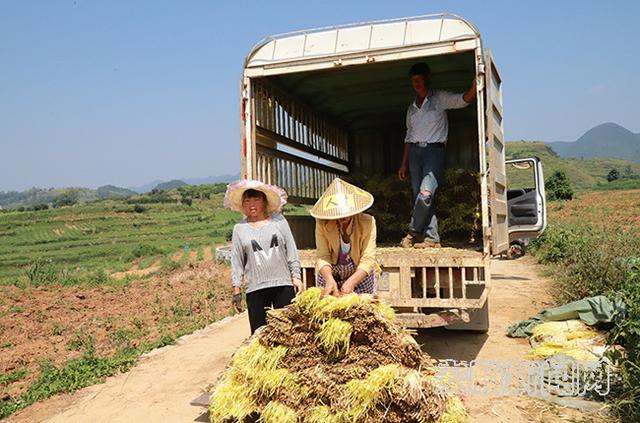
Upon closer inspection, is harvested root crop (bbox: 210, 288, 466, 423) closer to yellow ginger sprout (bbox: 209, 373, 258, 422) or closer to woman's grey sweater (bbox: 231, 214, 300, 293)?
yellow ginger sprout (bbox: 209, 373, 258, 422)

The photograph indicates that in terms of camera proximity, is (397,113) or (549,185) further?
(549,185)

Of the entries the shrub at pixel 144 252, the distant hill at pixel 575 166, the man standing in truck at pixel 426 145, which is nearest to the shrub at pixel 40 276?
the shrub at pixel 144 252

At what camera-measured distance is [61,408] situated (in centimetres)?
529

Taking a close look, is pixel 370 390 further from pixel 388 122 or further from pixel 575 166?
pixel 575 166

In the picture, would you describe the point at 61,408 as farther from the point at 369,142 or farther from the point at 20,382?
the point at 369,142

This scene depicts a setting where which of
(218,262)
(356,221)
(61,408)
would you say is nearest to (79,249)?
(218,262)

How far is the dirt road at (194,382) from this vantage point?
4363 millimetres

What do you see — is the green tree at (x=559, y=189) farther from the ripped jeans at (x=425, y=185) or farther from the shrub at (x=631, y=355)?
the shrub at (x=631, y=355)

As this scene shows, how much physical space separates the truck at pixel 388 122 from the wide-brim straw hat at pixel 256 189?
0.95 meters

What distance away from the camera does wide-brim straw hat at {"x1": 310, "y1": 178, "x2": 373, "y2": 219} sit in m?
4.00

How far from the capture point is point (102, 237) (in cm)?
4384

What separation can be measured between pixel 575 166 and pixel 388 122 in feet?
312

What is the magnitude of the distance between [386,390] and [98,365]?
448 cm

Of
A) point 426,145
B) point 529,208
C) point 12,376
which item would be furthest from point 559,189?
point 12,376
